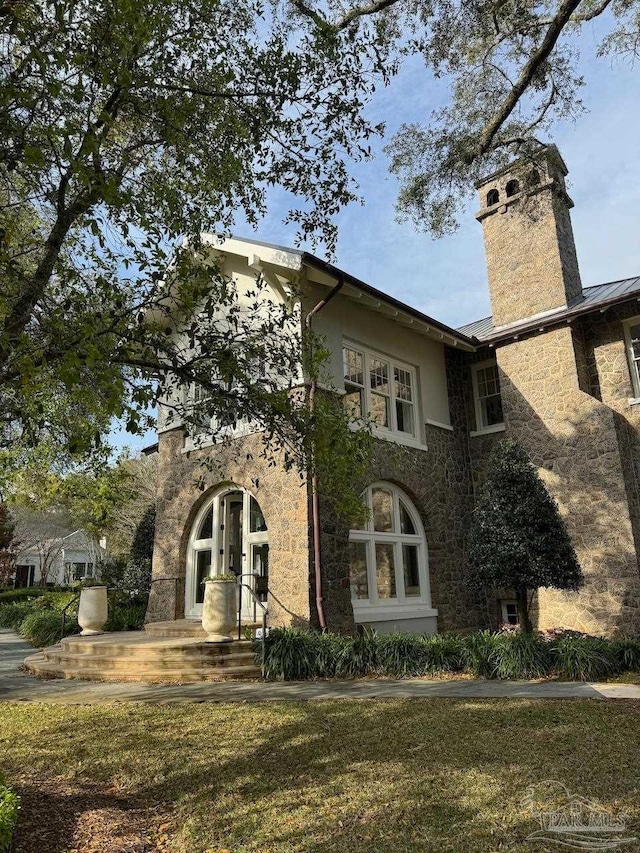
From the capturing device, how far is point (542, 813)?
341 centimetres

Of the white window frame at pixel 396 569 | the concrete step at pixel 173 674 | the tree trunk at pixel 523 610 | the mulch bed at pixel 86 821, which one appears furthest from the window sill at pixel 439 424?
the mulch bed at pixel 86 821

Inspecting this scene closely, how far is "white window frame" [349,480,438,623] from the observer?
10.9 metres

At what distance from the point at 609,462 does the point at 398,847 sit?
981cm

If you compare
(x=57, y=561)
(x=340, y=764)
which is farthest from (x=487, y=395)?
(x=57, y=561)

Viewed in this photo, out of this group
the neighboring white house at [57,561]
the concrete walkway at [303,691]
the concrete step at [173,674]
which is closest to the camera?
the concrete walkway at [303,691]

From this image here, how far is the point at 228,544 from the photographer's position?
476 inches

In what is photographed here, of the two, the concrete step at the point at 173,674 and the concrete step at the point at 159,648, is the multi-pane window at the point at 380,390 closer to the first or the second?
the concrete step at the point at 159,648

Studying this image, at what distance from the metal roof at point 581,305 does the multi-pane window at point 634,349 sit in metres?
0.72

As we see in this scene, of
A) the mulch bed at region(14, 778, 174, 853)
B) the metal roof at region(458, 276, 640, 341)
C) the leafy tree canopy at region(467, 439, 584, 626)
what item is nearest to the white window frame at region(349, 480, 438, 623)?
the leafy tree canopy at region(467, 439, 584, 626)

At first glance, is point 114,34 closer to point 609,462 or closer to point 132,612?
point 609,462

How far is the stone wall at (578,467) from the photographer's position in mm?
11039

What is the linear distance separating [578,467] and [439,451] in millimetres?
2805

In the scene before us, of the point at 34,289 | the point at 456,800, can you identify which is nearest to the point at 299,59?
the point at 34,289

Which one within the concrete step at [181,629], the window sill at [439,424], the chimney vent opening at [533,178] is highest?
the chimney vent opening at [533,178]
